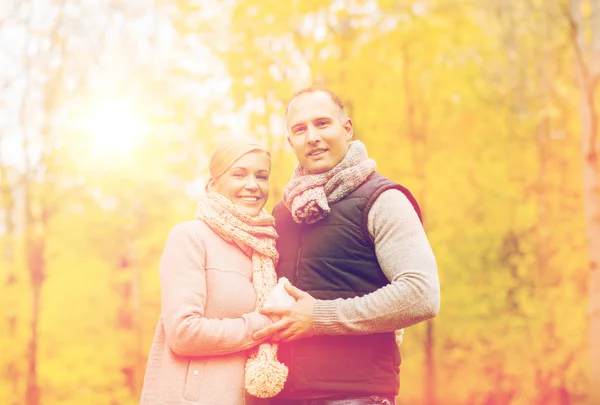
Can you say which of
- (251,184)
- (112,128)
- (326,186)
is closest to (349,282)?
(326,186)

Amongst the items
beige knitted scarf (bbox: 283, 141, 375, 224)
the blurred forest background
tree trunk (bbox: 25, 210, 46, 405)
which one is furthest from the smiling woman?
beige knitted scarf (bbox: 283, 141, 375, 224)

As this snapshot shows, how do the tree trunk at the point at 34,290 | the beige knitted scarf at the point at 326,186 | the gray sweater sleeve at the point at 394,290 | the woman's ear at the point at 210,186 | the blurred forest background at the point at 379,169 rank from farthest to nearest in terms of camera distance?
the tree trunk at the point at 34,290 → the blurred forest background at the point at 379,169 → the woman's ear at the point at 210,186 → the beige knitted scarf at the point at 326,186 → the gray sweater sleeve at the point at 394,290

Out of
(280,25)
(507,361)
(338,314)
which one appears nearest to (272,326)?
(338,314)

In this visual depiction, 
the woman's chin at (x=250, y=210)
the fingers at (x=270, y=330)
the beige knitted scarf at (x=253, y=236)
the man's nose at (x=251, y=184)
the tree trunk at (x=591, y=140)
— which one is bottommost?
the fingers at (x=270, y=330)

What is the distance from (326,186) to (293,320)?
2.24ft

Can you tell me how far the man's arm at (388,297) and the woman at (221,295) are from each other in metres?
0.18

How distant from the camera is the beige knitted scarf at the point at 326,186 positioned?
299cm

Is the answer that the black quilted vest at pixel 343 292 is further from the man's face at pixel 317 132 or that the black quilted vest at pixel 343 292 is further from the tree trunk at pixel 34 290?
the tree trunk at pixel 34 290

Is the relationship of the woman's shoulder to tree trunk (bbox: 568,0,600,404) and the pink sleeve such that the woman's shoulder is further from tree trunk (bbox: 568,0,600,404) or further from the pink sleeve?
tree trunk (bbox: 568,0,600,404)

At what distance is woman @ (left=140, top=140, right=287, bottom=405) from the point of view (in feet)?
9.47

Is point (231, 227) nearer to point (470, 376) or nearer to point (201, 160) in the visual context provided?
point (201, 160)

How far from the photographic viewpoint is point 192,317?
9.48ft

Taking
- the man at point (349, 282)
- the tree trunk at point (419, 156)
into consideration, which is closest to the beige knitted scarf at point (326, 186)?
the man at point (349, 282)

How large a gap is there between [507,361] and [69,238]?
30.0 ft
